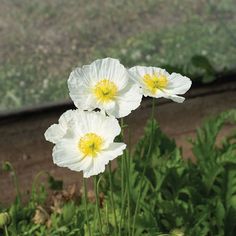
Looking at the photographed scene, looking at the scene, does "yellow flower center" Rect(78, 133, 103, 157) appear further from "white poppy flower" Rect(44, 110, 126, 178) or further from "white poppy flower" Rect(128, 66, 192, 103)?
"white poppy flower" Rect(128, 66, 192, 103)

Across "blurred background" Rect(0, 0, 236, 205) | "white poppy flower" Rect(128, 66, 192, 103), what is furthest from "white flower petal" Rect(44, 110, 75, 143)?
"blurred background" Rect(0, 0, 236, 205)

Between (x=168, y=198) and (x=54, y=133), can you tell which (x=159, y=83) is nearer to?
(x=54, y=133)

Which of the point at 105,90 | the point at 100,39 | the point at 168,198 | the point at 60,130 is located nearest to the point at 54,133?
the point at 60,130

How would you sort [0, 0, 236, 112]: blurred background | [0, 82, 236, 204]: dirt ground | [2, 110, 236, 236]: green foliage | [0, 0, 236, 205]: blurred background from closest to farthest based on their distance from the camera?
1. [2, 110, 236, 236]: green foliage
2. [0, 82, 236, 204]: dirt ground
3. [0, 0, 236, 205]: blurred background
4. [0, 0, 236, 112]: blurred background

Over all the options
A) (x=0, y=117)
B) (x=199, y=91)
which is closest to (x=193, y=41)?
(x=199, y=91)

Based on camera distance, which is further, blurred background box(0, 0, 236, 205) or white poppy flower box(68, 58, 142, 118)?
blurred background box(0, 0, 236, 205)

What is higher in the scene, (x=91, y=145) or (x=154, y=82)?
(x=154, y=82)

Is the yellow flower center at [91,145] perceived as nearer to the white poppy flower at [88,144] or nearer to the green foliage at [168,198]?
the white poppy flower at [88,144]
